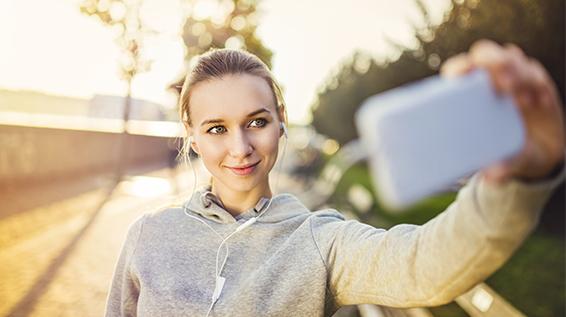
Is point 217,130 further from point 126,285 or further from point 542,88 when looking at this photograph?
point 542,88

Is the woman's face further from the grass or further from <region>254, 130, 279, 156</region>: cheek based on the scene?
the grass

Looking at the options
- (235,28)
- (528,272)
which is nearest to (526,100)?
(528,272)

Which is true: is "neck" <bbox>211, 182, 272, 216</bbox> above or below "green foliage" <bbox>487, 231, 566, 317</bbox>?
above

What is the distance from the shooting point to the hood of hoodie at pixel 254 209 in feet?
6.82

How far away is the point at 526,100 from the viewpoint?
2.81 feet

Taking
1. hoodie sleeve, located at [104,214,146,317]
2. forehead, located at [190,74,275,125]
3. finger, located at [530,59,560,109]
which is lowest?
hoodie sleeve, located at [104,214,146,317]

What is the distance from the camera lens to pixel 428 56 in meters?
14.4

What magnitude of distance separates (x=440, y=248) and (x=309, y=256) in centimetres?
68

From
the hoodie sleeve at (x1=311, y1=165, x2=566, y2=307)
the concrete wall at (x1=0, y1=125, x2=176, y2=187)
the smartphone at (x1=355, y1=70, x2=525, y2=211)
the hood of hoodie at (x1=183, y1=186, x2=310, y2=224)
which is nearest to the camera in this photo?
the smartphone at (x1=355, y1=70, x2=525, y2=211)

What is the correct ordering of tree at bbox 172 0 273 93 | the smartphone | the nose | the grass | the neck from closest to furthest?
the smartphone, the nose, the neck, the grass, tree at bbox 172 0 273 93

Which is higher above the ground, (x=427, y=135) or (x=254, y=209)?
(x=427, y=135)

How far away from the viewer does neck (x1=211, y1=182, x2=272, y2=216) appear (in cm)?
218

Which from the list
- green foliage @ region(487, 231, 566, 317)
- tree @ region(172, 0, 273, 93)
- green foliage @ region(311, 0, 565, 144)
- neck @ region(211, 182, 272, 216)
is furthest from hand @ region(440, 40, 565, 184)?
tree @ region(172, 0, 273, 93)

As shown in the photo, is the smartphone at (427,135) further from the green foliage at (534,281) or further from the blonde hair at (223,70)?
the green foliage at (534,281)
